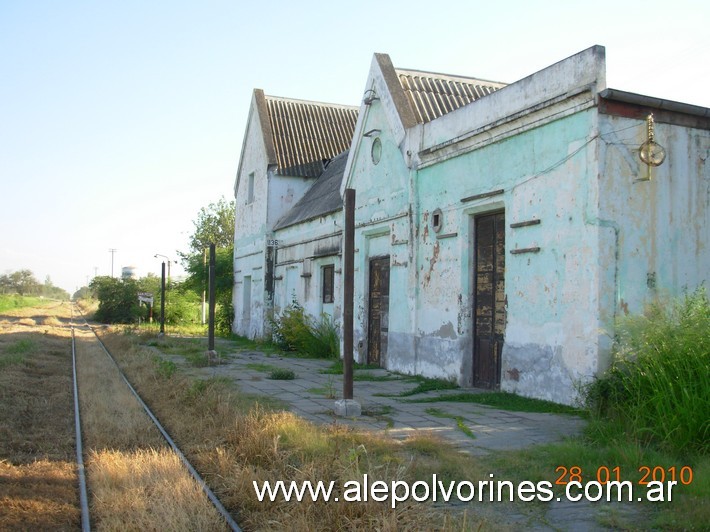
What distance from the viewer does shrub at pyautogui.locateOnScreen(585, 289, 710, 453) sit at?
19.3ft

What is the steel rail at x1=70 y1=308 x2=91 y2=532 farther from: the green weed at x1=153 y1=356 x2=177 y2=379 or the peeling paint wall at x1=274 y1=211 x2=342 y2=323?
the peeling paint wall at x1=274 y1=211 x2=342 y2=323

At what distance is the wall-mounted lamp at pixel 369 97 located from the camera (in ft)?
49.6

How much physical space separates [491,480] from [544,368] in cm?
429

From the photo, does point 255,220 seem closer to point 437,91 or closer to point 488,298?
point 437,91

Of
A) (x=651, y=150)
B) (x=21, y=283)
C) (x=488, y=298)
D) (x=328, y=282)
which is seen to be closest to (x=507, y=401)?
(x=488, y=298)

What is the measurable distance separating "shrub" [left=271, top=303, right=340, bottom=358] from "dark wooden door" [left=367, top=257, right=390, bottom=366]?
195 cm

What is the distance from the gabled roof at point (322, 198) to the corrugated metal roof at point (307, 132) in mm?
793

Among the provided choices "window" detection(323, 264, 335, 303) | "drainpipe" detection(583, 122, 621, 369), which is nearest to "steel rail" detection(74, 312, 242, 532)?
"drainpipe" detection(583, 122, 621, 369)

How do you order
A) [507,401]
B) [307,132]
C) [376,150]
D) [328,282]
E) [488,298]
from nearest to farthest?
1. [507,401]
2. [488,298]
3. [376,150]
4. [328,282]
5. [307,132]

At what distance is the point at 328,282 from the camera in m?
18.7

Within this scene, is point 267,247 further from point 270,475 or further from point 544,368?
point 270,475

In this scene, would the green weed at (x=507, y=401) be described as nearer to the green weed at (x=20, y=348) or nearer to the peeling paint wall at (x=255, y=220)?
the green weed at (x=20, y=348)

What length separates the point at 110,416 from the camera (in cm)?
880

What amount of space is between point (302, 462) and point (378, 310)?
31.4 ft
